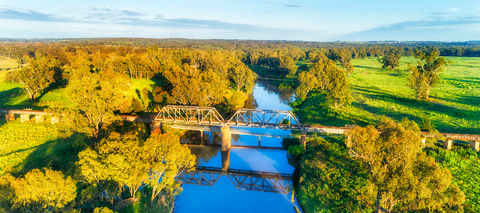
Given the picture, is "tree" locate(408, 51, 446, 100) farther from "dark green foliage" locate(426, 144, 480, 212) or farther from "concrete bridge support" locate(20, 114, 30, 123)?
"concrete bridge support" locate(20, 114, 30, 123)

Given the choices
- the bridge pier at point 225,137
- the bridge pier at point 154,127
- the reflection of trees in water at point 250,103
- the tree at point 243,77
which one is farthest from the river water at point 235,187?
the tree at point 243,77

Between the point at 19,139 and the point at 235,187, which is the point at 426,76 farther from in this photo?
the point at 19,139

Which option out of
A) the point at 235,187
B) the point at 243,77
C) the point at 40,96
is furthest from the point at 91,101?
the point at 243,77

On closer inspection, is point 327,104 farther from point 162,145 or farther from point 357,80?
point 162,145

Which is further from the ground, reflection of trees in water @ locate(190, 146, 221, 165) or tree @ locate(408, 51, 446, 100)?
tree @ locate(408, 51, 446, 100)

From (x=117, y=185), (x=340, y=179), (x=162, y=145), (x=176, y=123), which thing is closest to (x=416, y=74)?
(x=340, y=179)

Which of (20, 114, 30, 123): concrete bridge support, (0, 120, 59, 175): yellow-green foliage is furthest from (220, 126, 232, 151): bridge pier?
(20, 114, 30, 123): concrete bridge support

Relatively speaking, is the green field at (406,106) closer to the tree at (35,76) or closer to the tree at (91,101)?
the tree at (91,101)
